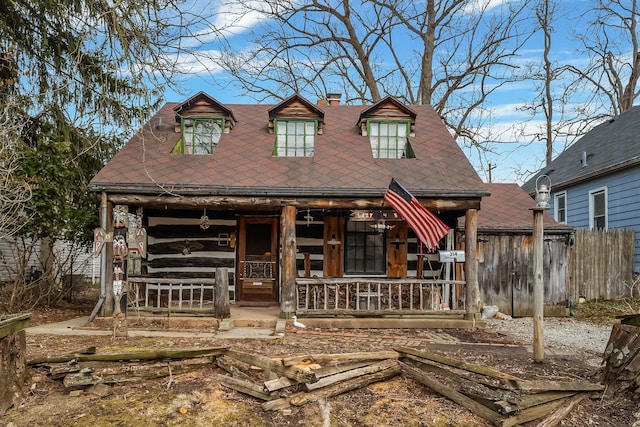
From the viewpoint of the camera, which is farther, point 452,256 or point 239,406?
point 452,256

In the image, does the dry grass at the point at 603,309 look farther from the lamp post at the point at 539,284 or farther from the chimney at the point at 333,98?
the chimney at the point at 333,98

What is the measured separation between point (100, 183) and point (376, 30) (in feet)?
51.3

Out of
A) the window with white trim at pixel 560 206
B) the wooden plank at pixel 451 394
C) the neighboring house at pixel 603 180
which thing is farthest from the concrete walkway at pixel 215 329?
the window with white trim at pixel 560 206

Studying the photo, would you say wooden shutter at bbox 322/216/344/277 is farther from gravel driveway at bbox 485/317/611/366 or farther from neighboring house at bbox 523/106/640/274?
neighboring house at bbox 523/106/640/274

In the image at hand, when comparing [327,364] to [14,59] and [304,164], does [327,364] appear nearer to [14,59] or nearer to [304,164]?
[304,164]

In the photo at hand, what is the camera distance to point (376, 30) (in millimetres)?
21469

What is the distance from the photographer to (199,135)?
40.1 feet

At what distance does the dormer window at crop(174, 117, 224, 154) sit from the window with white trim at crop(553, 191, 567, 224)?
43.8 feet

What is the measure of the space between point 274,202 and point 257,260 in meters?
2.72

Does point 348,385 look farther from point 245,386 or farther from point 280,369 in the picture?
point 245,386

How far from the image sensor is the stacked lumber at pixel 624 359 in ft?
16.9

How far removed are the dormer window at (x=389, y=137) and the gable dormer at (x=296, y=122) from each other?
1.45 meters

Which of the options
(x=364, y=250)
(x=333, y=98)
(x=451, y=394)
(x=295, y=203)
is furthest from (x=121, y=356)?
(x=333, y=98)

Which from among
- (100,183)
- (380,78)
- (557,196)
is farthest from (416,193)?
(380,78)
